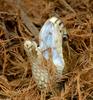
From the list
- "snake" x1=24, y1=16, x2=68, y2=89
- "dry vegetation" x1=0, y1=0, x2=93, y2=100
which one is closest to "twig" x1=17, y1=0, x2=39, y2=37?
"dry vegetation" x1=0, y1=0, x2=93, y2=100

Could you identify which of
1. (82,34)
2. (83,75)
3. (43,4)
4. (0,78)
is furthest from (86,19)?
(0,78)

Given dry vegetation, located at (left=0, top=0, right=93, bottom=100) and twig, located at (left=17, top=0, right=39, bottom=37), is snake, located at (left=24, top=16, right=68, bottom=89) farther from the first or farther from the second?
twig, located at (left=17, top=0, right=39, bottom=37)

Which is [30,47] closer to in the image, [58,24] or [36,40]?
[58,24]

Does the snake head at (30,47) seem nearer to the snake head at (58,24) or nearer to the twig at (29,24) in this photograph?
the snake head at (58,24)

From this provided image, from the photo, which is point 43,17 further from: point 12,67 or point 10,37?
point 12,67

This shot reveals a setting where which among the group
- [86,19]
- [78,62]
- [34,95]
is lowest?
[34,95]

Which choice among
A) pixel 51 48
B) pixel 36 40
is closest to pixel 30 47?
pixel 51 48

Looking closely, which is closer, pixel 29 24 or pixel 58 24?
pixel 58 24

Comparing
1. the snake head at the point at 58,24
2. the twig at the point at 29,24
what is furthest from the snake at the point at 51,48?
the twig at the point at 29,24
